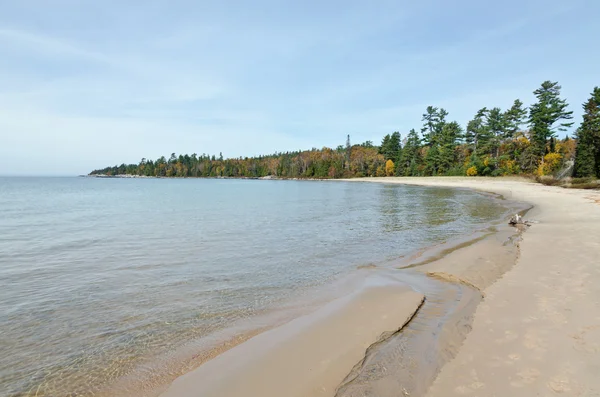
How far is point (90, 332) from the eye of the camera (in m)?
5.77

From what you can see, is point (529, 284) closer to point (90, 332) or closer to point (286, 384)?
point (286, 384)

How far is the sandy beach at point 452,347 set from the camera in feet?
12.4

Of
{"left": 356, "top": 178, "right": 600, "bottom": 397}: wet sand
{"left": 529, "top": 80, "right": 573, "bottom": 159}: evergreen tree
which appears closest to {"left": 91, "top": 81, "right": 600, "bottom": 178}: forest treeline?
{"left": 529, "top": 80, "right": 573, "bottom": 159}: evergreen tree

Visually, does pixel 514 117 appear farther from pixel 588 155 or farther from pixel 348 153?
pixel 348 153

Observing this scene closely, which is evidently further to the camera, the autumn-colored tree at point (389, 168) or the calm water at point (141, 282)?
the autumn-colored tree at point (389, 168)

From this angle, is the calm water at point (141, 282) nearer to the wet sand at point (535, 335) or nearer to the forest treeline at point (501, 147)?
the wet sand at point (535, 335)

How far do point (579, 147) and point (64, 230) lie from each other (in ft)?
178

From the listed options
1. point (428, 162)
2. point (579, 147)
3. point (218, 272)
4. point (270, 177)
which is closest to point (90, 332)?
point (218, 272)

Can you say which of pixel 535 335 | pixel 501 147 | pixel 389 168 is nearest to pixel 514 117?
pixel 501 147

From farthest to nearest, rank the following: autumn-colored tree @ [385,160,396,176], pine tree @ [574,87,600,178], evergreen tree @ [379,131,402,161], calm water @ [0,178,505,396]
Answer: evergreen tree @ [379,131,402,161] < autumn-colored tree @ [385,160,396,176] < pine tree @ [574,87,600,178] < calm water @ [0,178,505,396]

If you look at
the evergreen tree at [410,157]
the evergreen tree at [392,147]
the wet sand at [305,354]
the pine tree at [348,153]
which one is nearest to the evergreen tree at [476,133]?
the evergreen tree at [410,157]

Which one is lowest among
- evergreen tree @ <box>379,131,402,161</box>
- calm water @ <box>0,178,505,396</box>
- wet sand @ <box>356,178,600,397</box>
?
calm water @ <box>0,178,505,396</box>

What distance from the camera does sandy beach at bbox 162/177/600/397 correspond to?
149 inches

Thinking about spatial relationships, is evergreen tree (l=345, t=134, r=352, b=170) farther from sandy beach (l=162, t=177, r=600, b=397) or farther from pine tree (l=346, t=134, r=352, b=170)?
sandy beach (l=162, t=177, r=600, b=397)
